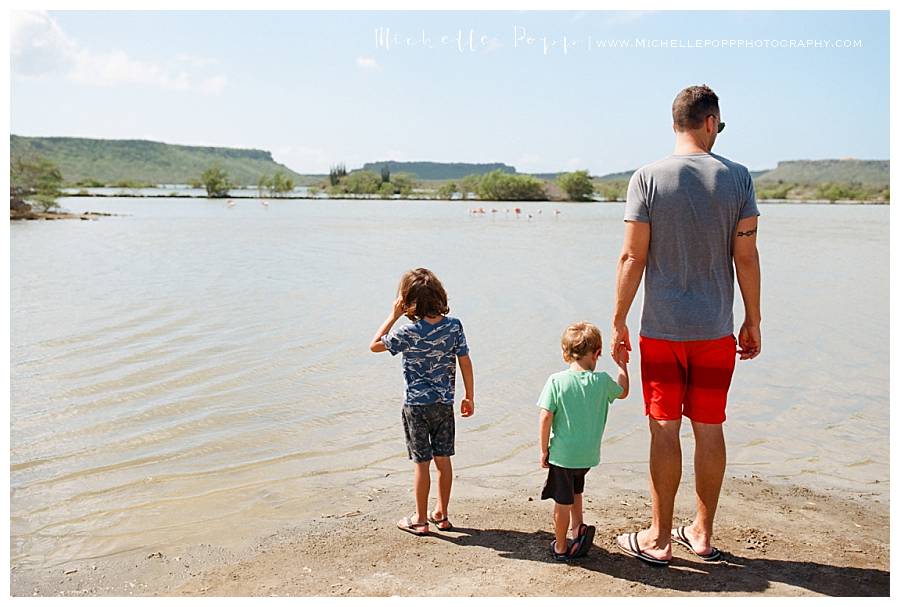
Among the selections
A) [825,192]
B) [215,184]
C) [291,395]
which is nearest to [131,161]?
[215,184]

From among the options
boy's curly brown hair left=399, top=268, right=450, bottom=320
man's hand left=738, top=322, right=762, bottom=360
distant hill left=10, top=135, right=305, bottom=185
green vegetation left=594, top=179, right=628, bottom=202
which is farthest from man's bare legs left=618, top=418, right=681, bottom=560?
distant hill left=10, top=135, right=305, bottom=185

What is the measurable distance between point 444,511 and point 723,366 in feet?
5.03

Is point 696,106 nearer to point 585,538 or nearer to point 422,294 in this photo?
point 422,294

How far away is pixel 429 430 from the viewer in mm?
4281

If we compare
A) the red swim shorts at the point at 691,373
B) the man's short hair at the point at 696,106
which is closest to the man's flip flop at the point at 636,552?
the red swim shorts at the point at 691,373

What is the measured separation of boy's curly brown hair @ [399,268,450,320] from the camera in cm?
407

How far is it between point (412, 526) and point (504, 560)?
0.60 m

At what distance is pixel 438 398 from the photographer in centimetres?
421

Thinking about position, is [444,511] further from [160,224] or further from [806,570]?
[160,224]

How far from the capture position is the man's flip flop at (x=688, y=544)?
388 cm

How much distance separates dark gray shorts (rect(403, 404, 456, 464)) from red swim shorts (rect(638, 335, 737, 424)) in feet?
3.27

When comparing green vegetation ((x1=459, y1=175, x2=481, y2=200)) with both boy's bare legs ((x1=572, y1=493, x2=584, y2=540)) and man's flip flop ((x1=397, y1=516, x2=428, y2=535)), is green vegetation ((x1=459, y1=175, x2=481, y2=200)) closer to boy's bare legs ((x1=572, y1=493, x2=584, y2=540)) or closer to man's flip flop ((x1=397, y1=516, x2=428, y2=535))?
man's flip flop ((x1=397, y1=516, x2=428, y2=535))

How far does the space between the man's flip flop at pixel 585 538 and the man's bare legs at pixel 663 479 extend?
22cm

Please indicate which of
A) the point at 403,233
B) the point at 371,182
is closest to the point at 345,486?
the point at 403,233
